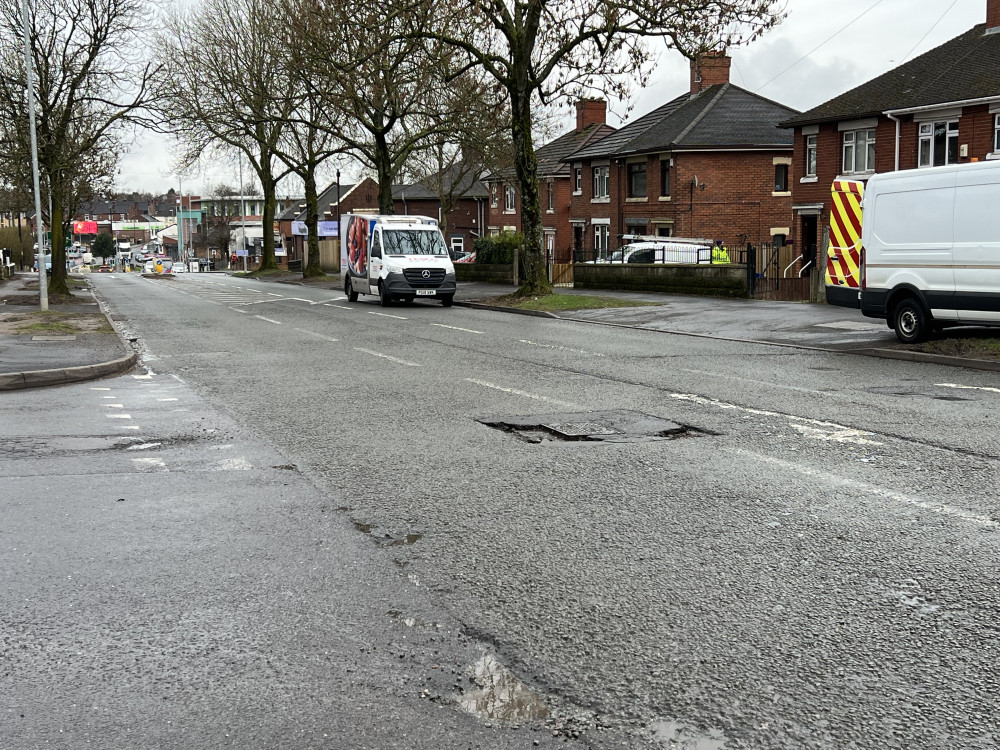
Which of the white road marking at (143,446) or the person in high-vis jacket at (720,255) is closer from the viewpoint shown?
the white road marking at (143,446)

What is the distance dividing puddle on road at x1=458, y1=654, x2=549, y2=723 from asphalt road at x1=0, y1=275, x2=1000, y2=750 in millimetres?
16

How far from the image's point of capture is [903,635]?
415 centimetres

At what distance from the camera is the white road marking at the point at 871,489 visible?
586 centimetres

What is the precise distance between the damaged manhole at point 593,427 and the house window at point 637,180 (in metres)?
40.7

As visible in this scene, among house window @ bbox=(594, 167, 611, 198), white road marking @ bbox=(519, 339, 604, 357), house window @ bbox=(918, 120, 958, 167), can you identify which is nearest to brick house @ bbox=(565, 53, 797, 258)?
house window @ bbox=(594, 167, 611, 198)

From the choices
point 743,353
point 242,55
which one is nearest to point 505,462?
point 743,353

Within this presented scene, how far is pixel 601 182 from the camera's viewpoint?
174 ft

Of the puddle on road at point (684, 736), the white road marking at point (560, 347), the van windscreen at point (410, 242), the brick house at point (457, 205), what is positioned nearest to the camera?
the puddle on road at point (684, 736)

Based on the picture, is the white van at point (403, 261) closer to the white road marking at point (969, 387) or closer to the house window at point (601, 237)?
the white road marking at point (969, 387)

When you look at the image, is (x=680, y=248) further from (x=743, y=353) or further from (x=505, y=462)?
(x=505, y=462)

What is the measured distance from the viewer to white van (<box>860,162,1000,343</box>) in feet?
46.1

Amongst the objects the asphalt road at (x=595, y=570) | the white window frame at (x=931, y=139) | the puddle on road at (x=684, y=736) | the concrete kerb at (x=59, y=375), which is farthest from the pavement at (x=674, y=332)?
the white window frame at (x=931, y=139)

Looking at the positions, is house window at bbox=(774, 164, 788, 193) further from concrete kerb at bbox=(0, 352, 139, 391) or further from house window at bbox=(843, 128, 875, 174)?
concrete kerb at bbox=(0, 352, 139, 391)

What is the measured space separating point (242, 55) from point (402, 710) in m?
49.5
